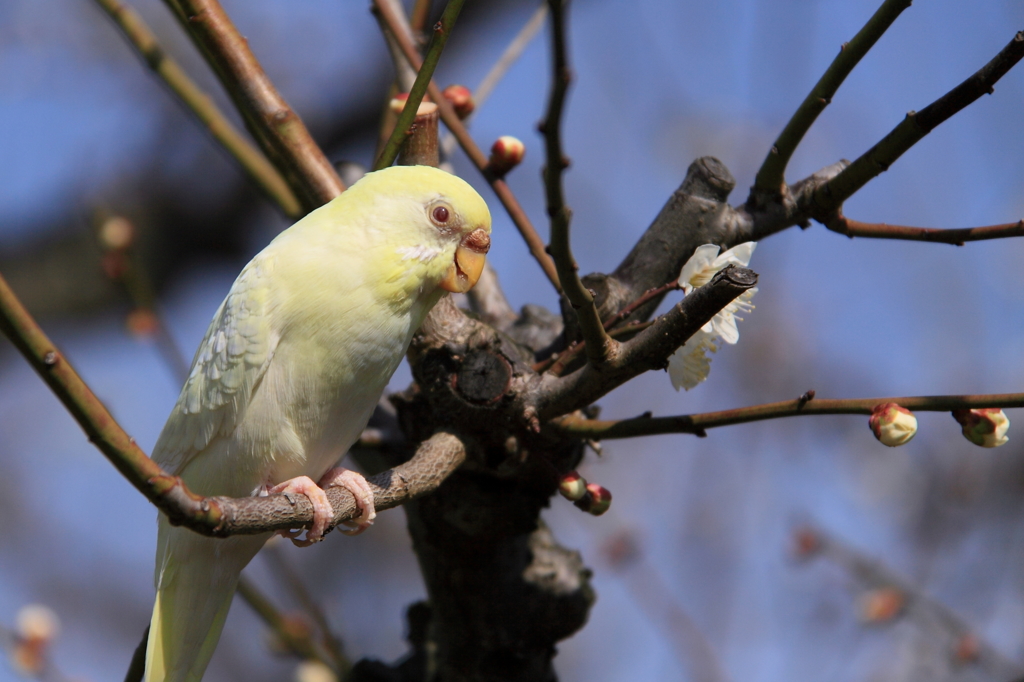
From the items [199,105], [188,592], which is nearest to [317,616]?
[188,592]

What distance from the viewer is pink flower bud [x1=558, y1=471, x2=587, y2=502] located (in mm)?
2373

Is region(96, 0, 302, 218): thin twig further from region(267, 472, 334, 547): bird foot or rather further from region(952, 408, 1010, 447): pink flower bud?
region(952, 408, 1010, 447): pink flower bud

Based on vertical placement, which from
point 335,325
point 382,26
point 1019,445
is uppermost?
point 382,26

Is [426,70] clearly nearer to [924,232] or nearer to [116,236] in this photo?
[924,232]

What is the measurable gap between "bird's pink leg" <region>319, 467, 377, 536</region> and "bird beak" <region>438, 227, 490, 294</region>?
632 millimetres

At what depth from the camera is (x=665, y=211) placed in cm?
275

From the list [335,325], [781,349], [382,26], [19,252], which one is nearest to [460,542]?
[335,325]

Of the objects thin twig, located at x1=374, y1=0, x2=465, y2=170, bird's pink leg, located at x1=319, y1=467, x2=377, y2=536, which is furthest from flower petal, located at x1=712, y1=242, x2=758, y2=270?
bird's pink leg, located at x1=319, y1=467, x2=377, y2=536

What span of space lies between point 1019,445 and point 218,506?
691cm

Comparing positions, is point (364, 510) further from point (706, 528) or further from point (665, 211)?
point (706, 528)

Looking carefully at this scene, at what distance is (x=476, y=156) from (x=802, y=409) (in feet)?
4.44

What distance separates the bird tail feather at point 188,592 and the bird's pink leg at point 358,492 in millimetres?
268

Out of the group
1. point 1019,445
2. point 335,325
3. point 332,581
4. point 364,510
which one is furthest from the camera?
point 332,581

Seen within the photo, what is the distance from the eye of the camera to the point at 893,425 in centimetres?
193
